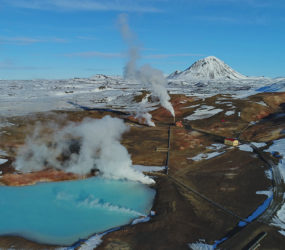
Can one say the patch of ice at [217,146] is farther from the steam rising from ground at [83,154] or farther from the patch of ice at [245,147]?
the steam rising from ground at [83,154]

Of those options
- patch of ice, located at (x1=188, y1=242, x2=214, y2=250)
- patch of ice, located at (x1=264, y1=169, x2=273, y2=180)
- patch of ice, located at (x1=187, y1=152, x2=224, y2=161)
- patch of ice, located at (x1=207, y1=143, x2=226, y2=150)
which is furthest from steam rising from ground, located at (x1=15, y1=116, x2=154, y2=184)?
patch of ice, located at (x1=207, y1=143, x2=226, y2=150)

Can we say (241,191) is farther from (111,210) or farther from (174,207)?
(111,210)

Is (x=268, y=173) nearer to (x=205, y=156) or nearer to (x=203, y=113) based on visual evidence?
(x=205, y=156)

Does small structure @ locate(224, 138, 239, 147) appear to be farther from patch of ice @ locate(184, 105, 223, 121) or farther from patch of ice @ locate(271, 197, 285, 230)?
patch of ice @ locate(184, 105, 223, 121)

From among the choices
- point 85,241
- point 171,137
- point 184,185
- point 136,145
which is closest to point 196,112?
point 171,137

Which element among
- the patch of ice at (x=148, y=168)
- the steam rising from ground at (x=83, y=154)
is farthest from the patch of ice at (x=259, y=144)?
the steam rising from ground at (x=83, y=154)
